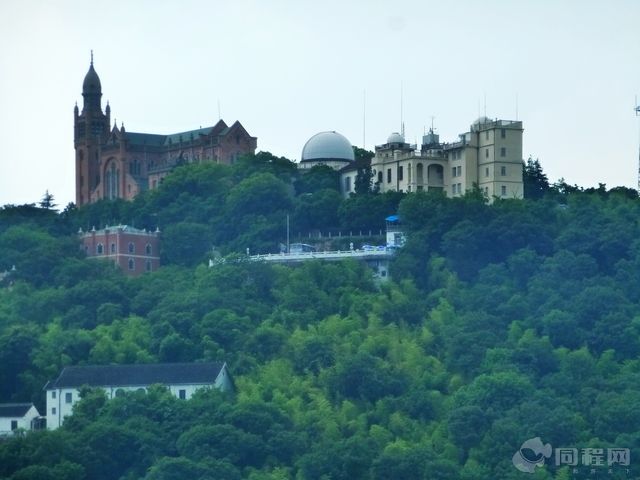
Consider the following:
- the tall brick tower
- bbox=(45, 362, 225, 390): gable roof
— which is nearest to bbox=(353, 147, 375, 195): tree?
the tall brick tower

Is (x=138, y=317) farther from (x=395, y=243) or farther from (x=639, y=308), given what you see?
(x=639, y=308)

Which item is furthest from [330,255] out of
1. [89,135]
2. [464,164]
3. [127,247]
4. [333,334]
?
[89,135]

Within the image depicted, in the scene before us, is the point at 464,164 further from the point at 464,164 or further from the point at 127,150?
the point at 127,150

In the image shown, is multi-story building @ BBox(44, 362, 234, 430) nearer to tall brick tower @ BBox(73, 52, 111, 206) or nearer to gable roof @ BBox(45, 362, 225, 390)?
gable roof @ BBox(45, 362, 225, 390)

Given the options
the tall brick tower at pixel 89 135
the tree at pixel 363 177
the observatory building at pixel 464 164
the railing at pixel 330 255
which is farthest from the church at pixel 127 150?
the railing at pixel 330 255

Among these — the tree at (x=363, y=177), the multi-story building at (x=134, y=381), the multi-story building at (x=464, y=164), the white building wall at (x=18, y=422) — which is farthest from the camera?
the tree at (x=363, y=177)

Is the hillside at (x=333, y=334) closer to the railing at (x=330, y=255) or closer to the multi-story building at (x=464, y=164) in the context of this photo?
the railing at (x=330, y=255)

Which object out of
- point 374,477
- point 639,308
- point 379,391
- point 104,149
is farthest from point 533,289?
point 104,149
